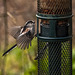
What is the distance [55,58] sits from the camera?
3.74 metres

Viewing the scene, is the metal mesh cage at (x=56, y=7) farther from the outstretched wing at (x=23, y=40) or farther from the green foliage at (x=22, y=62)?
the green foliage at (x=22, y=62)

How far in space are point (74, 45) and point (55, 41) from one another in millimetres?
3993

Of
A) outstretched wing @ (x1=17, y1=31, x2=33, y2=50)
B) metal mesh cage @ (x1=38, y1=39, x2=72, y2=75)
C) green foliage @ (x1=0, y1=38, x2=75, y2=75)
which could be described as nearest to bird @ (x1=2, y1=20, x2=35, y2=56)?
outstretched wing @ (x1=17, y1=31, x2=33, y2=50)

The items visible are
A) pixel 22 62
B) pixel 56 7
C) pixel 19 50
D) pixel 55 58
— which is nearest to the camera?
pixel 56 7

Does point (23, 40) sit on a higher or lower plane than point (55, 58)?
higher

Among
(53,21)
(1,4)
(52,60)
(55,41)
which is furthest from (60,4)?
(1,4)

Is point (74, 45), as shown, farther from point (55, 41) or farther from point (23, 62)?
point (55, 41)

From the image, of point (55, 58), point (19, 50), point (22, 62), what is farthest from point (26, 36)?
point (19, 50)

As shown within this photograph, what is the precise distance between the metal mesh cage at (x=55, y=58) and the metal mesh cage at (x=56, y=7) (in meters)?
0.36

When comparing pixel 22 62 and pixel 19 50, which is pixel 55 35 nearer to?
pixel 22 62

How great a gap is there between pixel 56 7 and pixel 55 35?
0.34 metres

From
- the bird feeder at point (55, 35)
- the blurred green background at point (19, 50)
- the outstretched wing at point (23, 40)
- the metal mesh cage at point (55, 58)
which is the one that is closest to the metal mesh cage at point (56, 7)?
the bird feeder at point (55, 35)

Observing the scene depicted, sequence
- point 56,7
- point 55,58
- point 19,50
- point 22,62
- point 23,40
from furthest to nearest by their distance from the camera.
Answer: point 19,50 → point 22,62 → point 23,40 → point 55,58 → point 56,7

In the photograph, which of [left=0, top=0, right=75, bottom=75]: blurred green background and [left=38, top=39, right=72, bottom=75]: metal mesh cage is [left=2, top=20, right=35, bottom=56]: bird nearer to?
[left=38, top=39, right=72, bottom=75]: metal mesh cage
